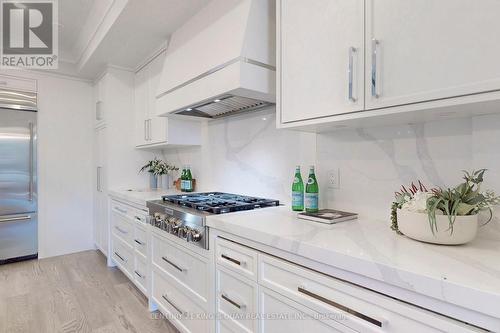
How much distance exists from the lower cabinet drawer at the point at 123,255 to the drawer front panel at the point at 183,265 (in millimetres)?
688

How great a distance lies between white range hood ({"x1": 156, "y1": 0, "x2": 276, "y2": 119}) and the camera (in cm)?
159

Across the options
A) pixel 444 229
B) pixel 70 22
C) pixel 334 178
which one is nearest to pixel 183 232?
pixel 334 178

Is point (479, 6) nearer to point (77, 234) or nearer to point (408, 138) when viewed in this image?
point (408, 138)

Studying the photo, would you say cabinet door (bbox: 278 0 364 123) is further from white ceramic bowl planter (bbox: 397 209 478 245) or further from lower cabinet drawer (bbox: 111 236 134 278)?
lower cabinet drawer (bbox: 111 236 134 278)

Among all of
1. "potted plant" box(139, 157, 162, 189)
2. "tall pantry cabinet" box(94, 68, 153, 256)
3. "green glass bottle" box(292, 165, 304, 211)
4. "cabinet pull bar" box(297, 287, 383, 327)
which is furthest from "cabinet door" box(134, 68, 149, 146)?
"cabinet pull bar" box(297, 287, 383, 327)

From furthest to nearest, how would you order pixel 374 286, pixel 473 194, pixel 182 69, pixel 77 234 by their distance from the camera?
pixel 77 234
pixel 182 69
pixel 473 194
pixel 374 286

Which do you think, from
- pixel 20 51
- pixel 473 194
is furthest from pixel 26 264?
pixel 473 194

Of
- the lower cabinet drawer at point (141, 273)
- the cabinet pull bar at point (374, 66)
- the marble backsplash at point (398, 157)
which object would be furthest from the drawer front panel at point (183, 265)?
the cabinet pull bar at point (374, 66)

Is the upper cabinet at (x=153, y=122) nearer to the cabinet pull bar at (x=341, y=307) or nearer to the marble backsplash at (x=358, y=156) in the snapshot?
the marble backsplash at (x=358, y=156)

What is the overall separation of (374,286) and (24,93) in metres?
4.15

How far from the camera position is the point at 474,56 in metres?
0.86

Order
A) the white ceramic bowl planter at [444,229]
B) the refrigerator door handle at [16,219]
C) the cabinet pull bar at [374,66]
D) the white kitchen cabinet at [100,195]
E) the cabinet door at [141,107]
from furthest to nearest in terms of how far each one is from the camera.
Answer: the white kitchen cabinet at [100,195] → the refrigerator door handle at [16,219] → the cabinet door at [141,107] → the cabinet pull bar at [374,66] → the white ceramic bowl planter at [444,229]

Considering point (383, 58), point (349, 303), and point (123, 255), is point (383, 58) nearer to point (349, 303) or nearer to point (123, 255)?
point (349, 303)

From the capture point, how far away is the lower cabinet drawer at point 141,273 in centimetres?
230
